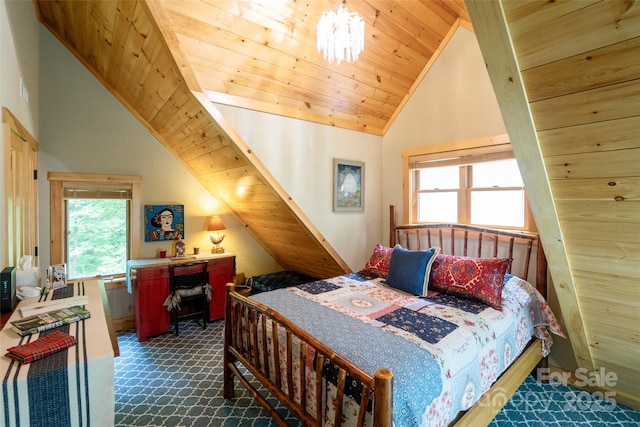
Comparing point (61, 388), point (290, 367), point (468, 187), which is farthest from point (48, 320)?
point (468, 187)

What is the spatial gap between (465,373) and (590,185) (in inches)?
44.9

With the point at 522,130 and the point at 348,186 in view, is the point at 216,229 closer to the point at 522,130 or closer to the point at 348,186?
the point at 348,186

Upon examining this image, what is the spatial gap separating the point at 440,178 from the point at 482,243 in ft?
2.80

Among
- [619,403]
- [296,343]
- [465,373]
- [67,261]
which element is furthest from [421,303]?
[67,261]

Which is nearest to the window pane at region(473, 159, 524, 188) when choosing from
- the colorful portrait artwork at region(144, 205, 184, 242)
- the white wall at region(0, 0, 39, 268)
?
the colorful portrait artwork at region(144, 205, 184, 242)

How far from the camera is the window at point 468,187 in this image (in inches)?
111

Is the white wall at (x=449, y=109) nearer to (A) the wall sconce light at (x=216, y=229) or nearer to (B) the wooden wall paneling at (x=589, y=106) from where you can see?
(B) the wooden wall paneling at (x=589, y=106)

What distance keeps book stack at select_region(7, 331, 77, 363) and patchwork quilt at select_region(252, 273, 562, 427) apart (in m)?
1.12

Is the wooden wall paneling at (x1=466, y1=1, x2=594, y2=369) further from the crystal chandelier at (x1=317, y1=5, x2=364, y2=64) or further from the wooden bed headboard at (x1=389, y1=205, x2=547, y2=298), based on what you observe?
the crystal chandelier at (x1=317, y1=5, x2=364, y2=64)

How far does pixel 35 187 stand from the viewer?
2873 mm

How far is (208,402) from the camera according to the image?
7.21 ft

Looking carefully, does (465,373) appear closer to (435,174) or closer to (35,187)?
(435,174)

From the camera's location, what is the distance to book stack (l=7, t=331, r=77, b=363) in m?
1.08

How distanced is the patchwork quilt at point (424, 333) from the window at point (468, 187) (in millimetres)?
722
